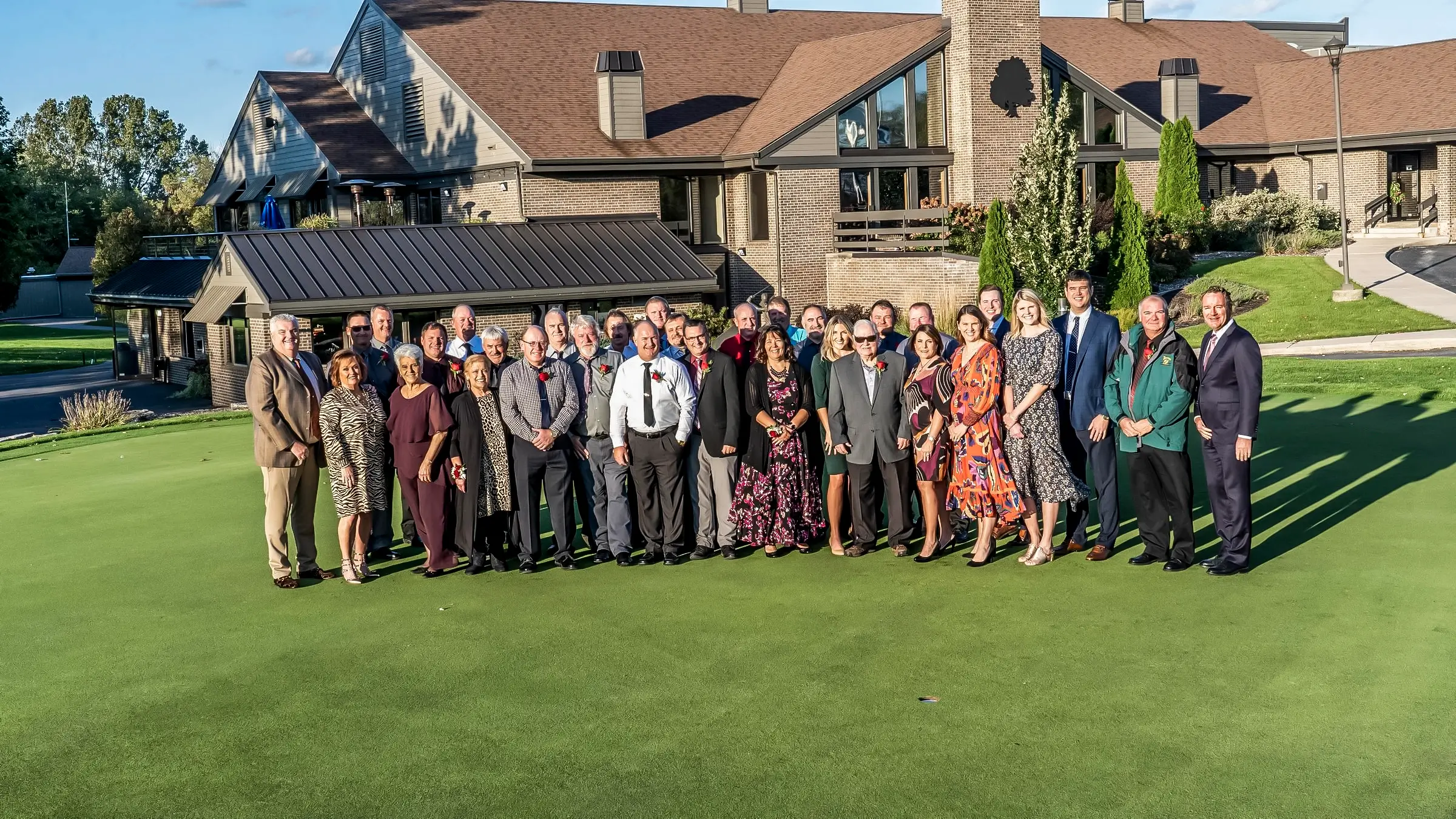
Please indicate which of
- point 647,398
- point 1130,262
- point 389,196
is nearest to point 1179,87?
point 1130,262

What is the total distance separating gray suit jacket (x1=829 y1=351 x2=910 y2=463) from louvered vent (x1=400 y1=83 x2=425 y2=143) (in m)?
28.1

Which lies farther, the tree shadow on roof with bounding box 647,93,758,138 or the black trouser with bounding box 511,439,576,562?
the tree shadow on roof with bounding box 647,93,758,138

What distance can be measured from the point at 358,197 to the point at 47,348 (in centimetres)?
2315

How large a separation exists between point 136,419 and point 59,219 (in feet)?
255

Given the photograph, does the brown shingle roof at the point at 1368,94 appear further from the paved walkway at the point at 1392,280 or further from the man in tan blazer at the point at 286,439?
the man in tan blazer at the point at 286,439

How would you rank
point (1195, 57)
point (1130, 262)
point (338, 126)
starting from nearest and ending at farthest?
1. point (1130, 262)
2. point (338, 126)
3. point (1195, 57)

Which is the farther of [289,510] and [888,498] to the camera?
[888,498]

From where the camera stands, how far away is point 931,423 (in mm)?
9727

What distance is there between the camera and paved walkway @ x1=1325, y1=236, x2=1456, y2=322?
1067 inches

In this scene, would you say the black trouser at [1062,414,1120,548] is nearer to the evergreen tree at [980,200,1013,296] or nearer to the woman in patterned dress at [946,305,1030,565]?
the woman in patterned dress at [946,305,1030,565]

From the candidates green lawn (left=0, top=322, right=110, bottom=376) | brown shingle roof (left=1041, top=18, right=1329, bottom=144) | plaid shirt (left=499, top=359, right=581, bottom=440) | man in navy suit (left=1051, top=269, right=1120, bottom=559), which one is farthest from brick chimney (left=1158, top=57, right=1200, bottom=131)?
green lawn (left=0, top=322, right=110, bottom=376)

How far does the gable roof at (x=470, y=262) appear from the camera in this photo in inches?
1056

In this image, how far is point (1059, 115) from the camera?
27969 millimetres

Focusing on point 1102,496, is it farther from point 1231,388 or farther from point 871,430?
point 871,430
